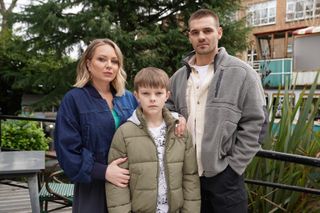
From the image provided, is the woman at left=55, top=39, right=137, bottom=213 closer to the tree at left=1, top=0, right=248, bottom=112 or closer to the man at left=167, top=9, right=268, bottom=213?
the man at left=167, top=9, right=268, bottom=213

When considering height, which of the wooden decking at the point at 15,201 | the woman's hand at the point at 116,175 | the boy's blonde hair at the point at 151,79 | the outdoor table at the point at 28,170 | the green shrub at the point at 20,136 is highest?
the boy's blonde hair at the point at 151,79

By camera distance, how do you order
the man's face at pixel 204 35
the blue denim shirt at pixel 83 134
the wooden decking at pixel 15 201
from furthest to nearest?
the wooden decking at pixel 15 201 < the man's face at pixel 204 35 < the blue denim shirt at pixel 83 134

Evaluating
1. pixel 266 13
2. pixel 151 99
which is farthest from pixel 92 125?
pixel 266 13

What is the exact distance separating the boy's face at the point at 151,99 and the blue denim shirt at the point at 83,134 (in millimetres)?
181

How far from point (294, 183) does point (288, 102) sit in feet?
2.08

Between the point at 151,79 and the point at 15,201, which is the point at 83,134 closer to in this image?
the point at 151,79

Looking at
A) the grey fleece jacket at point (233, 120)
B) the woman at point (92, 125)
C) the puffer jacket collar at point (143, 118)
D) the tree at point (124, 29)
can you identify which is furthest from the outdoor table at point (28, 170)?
the tree at point (124, 29)

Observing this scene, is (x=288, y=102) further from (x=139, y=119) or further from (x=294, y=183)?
(x=139, y=119)

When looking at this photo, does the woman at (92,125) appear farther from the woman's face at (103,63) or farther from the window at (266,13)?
the window at (266,13)

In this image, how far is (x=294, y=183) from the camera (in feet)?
9.11

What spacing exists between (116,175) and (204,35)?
0.87 m

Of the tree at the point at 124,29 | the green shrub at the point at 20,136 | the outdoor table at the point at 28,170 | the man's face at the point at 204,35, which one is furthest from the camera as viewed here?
the tree at the point at 124,29

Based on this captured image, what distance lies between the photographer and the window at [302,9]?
74.1ft

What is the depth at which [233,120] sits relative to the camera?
6.23 ft
